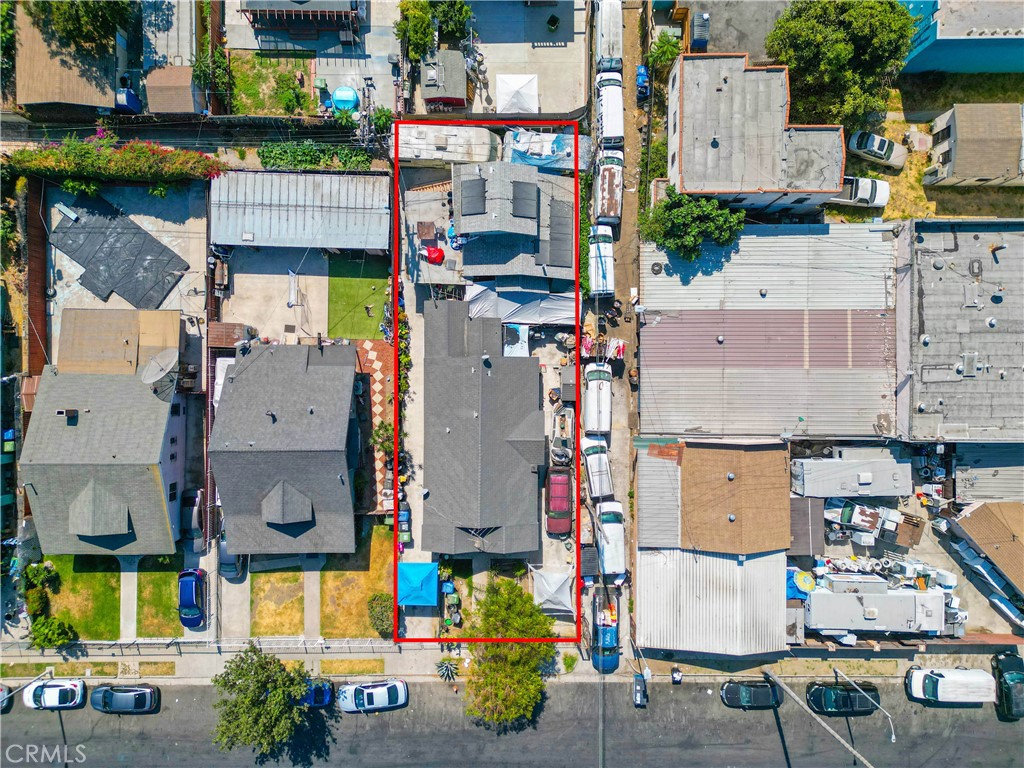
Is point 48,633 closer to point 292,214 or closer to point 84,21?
point 292,214

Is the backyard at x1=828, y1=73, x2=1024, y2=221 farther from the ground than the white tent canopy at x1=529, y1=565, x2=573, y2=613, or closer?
farther from the ground

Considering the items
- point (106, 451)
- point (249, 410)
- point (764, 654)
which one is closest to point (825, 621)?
point (764, 654)

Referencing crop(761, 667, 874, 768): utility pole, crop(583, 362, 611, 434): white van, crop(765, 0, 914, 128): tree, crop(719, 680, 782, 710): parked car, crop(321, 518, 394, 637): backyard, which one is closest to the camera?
crop(765, 0, 914, 128): tree

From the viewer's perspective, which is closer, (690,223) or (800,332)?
(690,223)

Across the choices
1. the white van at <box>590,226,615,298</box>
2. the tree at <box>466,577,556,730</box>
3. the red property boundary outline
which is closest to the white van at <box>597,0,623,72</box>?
the red property boundary outline

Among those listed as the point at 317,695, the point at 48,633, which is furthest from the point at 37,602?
the point at 317,695

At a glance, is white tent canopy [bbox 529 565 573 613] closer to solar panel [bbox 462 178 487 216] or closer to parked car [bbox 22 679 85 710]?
solar panel [bbox 462 178 487 216]

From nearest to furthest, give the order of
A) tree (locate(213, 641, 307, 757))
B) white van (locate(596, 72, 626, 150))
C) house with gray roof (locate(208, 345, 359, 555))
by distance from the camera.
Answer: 1. house with gray roof (locate(208, 345, 359, 555))
2. tree (locate(213, 641, 307, 757))
3. white van (locate(596, 72, 626, 150))
